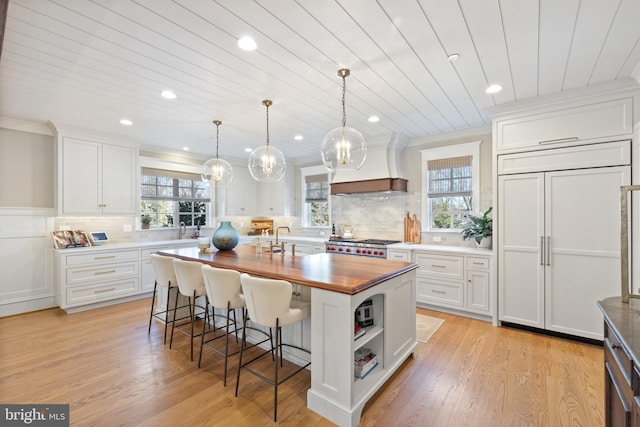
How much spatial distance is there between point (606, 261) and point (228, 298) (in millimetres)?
3626

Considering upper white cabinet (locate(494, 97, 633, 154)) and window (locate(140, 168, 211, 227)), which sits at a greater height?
upper white cabinet (locate(494, 97, 633, 154))

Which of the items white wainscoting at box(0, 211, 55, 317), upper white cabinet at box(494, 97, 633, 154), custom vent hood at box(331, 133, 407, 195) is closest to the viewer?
upper white cabinet at box(494, 97, 633, 154)

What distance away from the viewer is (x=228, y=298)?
2375 mm

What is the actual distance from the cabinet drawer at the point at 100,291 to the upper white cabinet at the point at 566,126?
5485mm

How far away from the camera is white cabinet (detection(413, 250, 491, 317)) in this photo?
144 inches

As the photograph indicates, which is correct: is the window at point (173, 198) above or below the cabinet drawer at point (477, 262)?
above

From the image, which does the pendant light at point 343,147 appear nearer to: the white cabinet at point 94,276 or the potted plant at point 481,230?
the potted plant at point 481,230

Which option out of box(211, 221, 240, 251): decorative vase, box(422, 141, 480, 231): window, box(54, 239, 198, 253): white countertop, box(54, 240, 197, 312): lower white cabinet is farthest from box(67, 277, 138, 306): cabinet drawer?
box(422, 141, 480, 231): window

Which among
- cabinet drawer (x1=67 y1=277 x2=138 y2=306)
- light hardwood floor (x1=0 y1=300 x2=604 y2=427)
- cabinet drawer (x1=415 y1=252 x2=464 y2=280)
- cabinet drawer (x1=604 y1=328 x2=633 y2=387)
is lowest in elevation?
light hardwood floor (x1=0 y1=300 x2=604 y2=427)

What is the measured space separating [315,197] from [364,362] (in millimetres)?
4399

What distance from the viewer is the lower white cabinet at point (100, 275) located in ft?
12.9

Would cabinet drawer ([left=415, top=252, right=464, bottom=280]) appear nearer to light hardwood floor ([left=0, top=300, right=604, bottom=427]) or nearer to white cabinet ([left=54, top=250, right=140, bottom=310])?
light hardwood floor ([left=0, top=300, right=604, bottom=427])

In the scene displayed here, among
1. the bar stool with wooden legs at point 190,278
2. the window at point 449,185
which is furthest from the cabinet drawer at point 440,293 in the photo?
the bar stool with wooden legs at point 190,278

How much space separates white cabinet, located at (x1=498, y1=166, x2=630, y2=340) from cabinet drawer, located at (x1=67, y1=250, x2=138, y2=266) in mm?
5177
